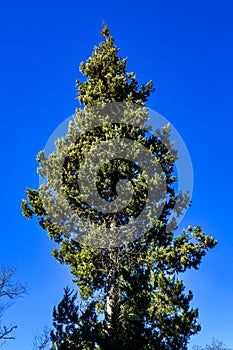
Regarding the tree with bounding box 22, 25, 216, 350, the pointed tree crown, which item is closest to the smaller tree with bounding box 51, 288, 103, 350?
the tree with bounding box 22, 25, 216, 350

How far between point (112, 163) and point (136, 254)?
12.3 feet

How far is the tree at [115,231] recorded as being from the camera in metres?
11.5

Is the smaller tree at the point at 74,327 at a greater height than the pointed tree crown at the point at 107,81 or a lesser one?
lesser

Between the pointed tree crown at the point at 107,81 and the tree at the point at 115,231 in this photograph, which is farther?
the pointed tree crown at the point at 107,81

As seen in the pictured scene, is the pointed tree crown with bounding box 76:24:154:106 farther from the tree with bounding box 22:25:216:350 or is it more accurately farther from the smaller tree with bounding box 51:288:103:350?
the smaller tree with bounding box 51:288:103:350

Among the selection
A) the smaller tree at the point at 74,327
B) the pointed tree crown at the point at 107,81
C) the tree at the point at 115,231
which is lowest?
the smaller tree at the point at 74,327

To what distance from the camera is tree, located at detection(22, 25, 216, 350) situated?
11492 mm

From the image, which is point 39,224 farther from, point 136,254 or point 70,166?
point 136,254

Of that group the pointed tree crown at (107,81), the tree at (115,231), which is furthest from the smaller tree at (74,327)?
the pointed tree crown at (107,81)

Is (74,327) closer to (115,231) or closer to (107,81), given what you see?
(115,231)

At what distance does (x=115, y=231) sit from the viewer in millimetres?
13844

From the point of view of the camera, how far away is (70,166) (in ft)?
48.9

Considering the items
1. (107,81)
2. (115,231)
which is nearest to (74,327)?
(115,231)

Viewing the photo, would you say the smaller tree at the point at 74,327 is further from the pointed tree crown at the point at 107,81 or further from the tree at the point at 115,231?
the pointed tree crown at the point at 107,81
